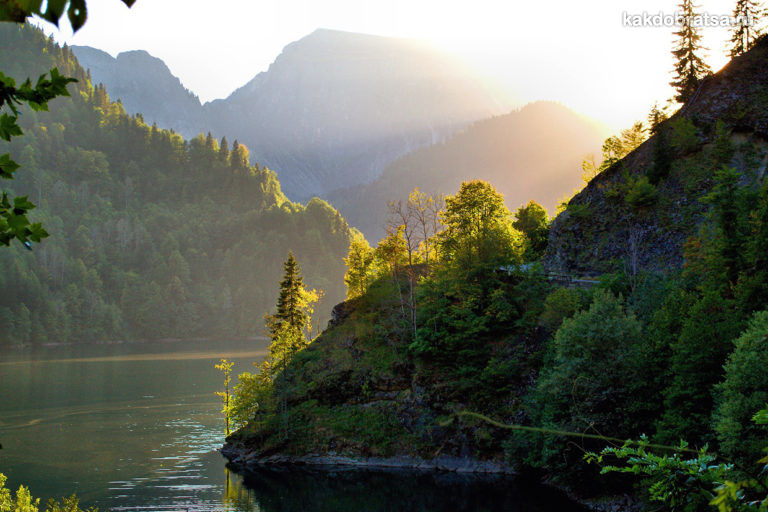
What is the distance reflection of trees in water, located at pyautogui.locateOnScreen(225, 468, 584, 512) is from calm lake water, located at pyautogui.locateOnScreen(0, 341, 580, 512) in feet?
0.24

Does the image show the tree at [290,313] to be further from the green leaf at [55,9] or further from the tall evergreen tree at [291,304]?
the green leaf at [55,9]

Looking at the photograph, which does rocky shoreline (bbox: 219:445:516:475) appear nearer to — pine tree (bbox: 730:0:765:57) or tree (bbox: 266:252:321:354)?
tree (bbox: 266:252:321:354)

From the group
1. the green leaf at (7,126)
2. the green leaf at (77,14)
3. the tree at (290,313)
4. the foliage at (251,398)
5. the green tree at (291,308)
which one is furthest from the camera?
the green tree at (291,308)

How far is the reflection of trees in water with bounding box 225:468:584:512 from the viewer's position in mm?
37562

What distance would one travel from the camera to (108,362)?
364 ft

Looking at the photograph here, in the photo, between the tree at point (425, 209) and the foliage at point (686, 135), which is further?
the tree at point (425, 209)

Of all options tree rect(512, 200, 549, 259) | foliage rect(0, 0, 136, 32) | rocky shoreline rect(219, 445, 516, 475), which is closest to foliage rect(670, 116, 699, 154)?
tree rect(512, 200, 549, 259)

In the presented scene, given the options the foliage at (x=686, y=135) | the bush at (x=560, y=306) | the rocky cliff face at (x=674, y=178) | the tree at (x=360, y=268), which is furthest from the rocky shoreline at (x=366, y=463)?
the foliage at (x=686, y=135)

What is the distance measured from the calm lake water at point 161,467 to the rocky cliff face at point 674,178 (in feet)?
69.2

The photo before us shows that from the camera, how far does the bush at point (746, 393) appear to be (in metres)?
23.8

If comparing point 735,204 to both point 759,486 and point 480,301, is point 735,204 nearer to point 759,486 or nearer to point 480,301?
point 480,301

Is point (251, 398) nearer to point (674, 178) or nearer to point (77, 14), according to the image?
point (674, 178)

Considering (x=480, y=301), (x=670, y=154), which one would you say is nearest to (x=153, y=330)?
(x=480, y=301)

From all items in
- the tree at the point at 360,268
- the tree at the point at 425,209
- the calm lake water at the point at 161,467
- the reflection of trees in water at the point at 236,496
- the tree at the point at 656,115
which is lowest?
the reflection of trees in water at the point at 236,496
